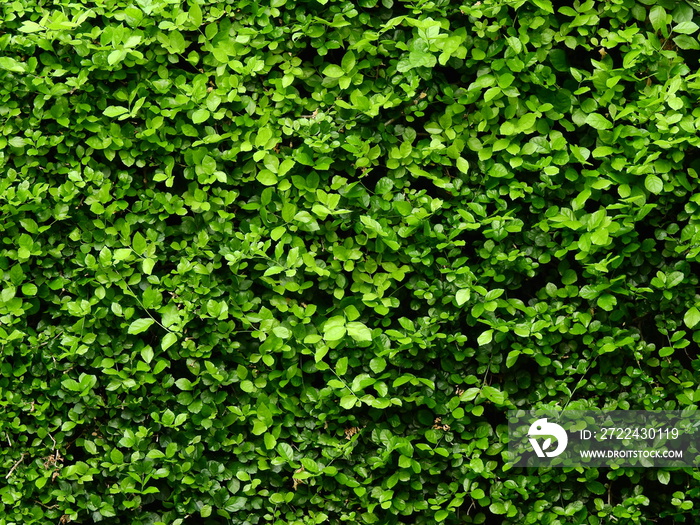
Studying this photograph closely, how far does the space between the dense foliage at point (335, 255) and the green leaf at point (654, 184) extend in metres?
0.08

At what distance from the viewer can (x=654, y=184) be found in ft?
7.03

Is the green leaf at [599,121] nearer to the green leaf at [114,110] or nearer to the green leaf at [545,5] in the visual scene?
the green leaf at [545,5]

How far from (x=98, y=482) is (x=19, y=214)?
45.1 inches

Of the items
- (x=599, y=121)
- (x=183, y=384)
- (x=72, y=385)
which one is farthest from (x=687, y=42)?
(x=72, y=385)

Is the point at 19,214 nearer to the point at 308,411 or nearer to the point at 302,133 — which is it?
the point at 302,133

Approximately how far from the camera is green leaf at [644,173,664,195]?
2134 mm

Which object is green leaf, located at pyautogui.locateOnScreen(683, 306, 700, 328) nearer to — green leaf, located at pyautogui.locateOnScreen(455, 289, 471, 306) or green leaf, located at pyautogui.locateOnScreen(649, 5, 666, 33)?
green leaf, located at pyautogui.locateOnScreen(455, 289, 471, 306)

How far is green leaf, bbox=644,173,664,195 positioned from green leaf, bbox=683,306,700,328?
1.51ft

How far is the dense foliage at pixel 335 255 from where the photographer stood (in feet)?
7.37

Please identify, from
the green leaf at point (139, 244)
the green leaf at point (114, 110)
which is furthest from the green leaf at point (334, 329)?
the green leaf at point (114, 110)

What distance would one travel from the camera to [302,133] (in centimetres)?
228

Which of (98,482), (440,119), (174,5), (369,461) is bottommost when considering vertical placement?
(98,482)

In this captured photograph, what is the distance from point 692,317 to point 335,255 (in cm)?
134

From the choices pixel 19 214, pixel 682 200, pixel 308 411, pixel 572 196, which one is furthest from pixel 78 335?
pixel 682 200
